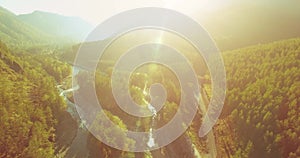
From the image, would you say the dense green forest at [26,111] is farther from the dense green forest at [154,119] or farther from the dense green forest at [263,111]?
the dense green forest at [263,111]

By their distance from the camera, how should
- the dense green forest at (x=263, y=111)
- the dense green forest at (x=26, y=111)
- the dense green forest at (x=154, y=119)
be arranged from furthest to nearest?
the dense green forest at (x=263, y=111)
the dense green forest at (x=154, y=119)
the dense green forest at (x=26, y=111)

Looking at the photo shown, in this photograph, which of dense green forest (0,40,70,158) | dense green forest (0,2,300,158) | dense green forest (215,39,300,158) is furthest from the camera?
dense green forest (215,39,300,158)

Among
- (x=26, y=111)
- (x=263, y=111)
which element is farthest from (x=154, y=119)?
(x=26, y=111)

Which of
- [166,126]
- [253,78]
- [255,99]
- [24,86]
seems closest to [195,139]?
[166,126]

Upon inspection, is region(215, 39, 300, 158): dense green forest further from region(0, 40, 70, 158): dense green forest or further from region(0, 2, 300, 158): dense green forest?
region(0, 40, 70, 158): dense green forest

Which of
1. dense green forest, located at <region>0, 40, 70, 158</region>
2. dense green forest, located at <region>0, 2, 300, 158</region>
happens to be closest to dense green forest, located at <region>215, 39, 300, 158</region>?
dense green forest, located at <region>0, 2, 300, 158</region>

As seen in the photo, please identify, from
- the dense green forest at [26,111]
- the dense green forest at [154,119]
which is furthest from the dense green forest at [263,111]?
the dense green forest at [26,111]

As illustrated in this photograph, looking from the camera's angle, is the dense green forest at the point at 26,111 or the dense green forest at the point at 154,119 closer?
the dense green forest at the point at 26,111

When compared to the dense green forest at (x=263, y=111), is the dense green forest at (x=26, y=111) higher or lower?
lower

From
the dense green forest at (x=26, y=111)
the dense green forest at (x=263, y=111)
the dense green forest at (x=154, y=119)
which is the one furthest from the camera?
the dense green forest at (x=263, y=111)

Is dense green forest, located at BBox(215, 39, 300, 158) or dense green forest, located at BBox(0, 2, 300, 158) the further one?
dense green forest, located at BBox(215, 39, 300, 158)

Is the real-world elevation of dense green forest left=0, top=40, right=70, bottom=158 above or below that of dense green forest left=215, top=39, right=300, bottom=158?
below

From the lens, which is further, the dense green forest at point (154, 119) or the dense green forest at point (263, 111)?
the dense green forest at point (263, 111)
